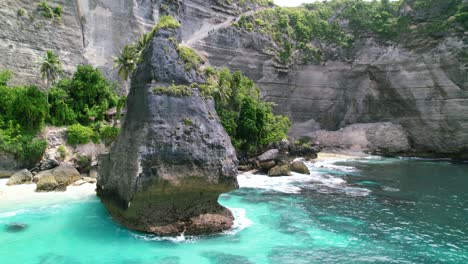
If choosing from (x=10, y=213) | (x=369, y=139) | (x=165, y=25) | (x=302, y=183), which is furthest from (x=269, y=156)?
(x=369, y=139)

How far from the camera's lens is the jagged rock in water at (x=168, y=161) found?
1675 cm

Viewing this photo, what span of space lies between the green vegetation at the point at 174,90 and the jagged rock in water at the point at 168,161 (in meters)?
0.15

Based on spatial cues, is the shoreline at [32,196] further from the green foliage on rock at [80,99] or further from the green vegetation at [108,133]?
the green foliage on rock at [80,99]

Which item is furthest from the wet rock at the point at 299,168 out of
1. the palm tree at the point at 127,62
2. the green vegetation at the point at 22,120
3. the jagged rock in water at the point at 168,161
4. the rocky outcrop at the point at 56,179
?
the green vegetation at the point at 22,120

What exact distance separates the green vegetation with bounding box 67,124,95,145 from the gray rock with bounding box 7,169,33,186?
6.81 m

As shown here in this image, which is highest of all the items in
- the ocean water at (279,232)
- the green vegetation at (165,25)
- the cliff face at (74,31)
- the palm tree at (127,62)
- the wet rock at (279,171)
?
the cliff face at (74,31)

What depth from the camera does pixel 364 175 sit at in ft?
125

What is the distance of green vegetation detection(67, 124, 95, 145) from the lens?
116 feet

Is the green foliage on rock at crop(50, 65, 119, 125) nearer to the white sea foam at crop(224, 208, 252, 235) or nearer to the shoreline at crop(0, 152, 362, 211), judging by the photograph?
the shoreline at crop(0, 152, 362, 211)

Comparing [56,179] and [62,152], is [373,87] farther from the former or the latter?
[56,179]

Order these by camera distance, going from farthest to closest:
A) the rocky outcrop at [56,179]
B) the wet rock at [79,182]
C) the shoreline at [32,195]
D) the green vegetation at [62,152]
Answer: the green vegetation at [62,152]
the wet rock at [79,182]
the rocky outcrop at [56,179]
the shoreline at [32,195]

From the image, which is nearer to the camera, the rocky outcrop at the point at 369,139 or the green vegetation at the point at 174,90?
the green vegetation at the point at 174,90

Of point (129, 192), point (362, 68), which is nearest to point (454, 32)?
point (362, 68)

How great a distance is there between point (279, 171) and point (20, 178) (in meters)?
22.2
